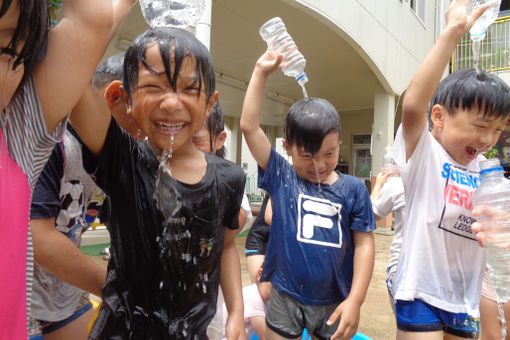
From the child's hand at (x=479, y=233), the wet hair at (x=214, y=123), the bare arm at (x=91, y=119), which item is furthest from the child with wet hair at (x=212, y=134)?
the child's hand at (x=479, y=233)

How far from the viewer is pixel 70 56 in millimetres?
845

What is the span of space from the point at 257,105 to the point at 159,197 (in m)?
0.82

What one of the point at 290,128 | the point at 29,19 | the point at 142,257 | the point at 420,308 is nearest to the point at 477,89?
the point at 290,128

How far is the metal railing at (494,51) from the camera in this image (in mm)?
9484

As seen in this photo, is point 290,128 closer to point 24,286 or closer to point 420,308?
point 420,308

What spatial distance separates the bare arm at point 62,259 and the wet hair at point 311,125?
1.13 metres

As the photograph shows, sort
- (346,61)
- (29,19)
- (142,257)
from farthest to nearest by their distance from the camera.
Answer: (346,61) < (142,257) < (29,19)

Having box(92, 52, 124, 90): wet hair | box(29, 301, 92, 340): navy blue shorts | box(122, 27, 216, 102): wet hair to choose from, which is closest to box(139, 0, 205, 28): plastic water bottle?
box(92, 52, 124, 90): wet hair

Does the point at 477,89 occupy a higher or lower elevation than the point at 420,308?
higher

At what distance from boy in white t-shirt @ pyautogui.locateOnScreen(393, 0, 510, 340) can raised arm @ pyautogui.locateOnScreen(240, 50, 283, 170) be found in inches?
26.6

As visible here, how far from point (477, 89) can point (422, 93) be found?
1.18 feet

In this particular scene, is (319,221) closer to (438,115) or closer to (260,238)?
(260,238)

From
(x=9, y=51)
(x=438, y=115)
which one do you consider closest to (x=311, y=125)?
(x=438, y=115)

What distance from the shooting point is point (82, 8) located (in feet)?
2.83
